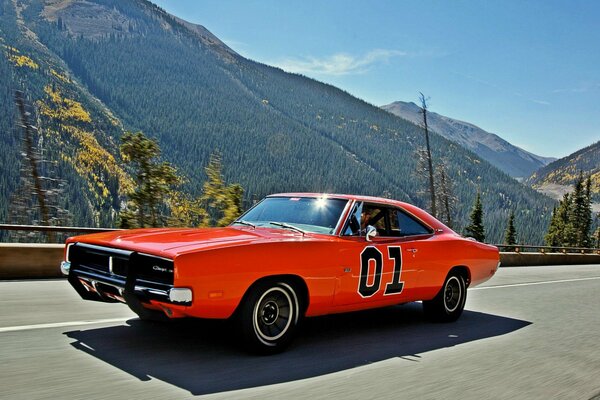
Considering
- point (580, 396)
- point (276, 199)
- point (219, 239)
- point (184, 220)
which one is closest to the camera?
point (580, 396)

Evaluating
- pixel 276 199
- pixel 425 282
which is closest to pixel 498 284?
pixel 425 282

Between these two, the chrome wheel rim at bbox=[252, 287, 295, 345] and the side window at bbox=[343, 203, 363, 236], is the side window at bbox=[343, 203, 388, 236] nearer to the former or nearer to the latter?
the side window at bbox=[343, 203, 363, 236]

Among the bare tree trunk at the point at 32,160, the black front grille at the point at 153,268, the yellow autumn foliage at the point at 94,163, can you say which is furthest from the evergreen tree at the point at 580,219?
the yellow autumn foliage at the point at 94,163

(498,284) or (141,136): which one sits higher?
(141,136)

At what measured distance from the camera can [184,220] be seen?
20578mm

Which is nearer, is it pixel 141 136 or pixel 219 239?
pixel 219 239

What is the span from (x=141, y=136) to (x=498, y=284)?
47.5 ft

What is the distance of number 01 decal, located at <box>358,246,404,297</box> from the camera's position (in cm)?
562

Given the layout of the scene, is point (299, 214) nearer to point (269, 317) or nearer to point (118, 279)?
point (269, 317)

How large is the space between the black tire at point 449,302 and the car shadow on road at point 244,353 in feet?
0.46

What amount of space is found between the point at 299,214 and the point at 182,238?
1.50 meters

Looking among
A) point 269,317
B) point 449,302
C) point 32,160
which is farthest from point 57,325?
point 32,160

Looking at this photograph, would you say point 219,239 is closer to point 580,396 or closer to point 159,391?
point 159,391

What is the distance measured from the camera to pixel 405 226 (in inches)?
261
